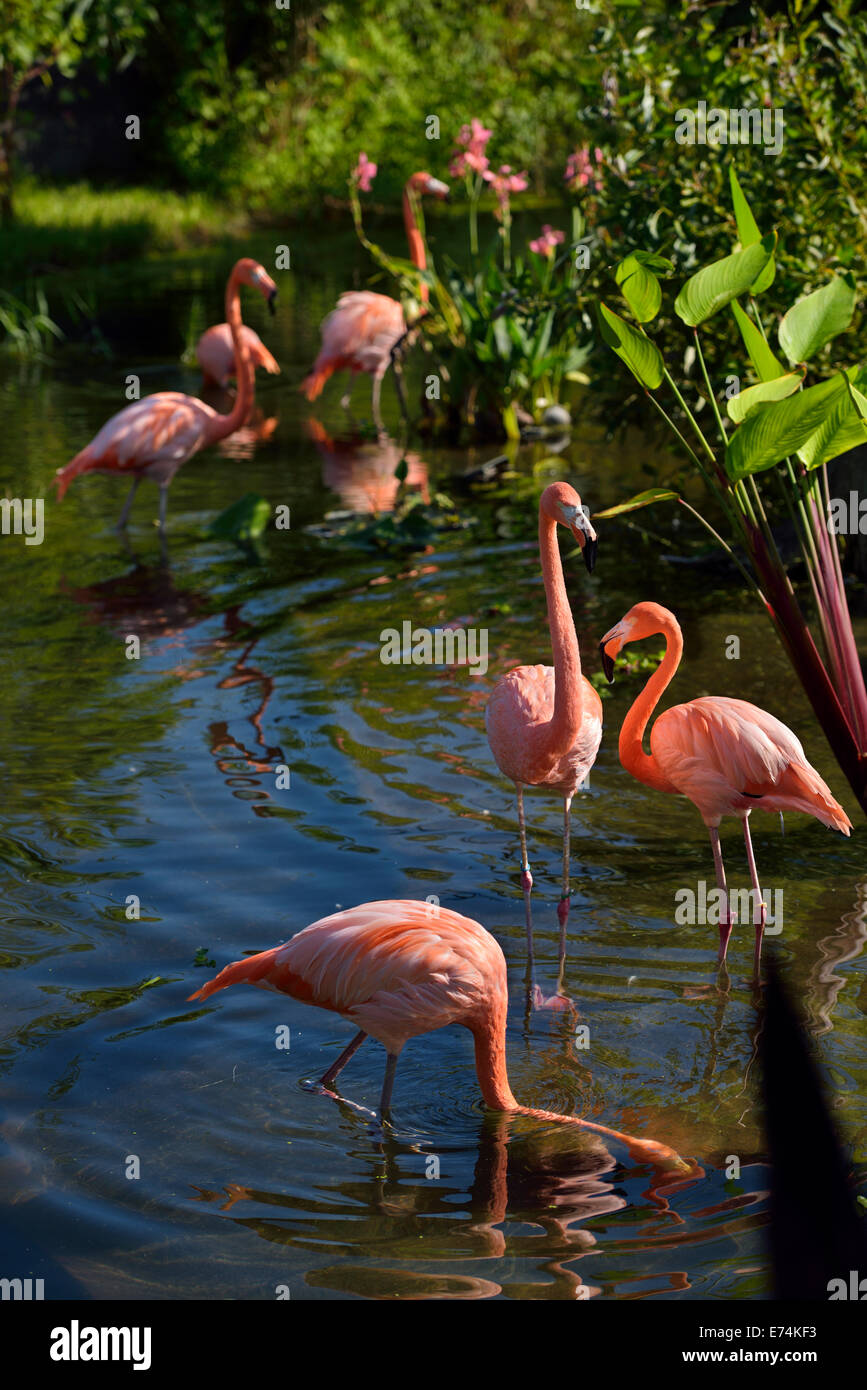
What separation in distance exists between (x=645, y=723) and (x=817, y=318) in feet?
4.22

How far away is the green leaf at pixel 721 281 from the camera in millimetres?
3842

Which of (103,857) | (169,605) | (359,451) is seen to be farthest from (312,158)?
(103,857)

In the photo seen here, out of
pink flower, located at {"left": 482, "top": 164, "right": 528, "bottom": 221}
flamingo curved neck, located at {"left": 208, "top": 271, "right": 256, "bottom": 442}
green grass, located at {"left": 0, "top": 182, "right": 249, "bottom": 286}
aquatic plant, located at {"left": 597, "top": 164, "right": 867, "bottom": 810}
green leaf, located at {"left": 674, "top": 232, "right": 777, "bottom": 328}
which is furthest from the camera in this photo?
green grass, located at {"left": 0, "top": 182, "right": 249, "bottom": 286}

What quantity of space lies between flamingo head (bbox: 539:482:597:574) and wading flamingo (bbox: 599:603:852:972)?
1.16 ft

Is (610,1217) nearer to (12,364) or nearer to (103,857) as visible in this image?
(103,857)

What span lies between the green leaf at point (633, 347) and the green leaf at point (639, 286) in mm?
53

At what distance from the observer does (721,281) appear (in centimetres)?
389

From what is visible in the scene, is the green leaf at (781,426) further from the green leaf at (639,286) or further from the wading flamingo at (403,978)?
the wading flamingo at (403,978)

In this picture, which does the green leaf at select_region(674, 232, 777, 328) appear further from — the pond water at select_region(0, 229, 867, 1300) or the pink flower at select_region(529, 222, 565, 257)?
the pink flower at select_region(529, 222, 565, 257)

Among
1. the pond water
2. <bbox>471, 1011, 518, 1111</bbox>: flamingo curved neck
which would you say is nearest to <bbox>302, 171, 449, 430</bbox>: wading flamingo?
the pond water

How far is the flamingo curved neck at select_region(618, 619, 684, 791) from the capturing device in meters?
4.51

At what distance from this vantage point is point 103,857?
4.88 meters

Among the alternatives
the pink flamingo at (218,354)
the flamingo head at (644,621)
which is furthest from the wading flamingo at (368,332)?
the flamingo head at (644,621)

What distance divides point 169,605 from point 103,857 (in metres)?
2.78
